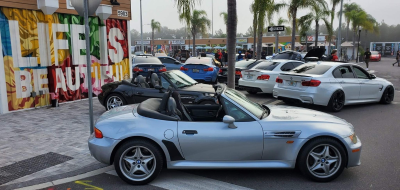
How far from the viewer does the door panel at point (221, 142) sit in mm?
4273

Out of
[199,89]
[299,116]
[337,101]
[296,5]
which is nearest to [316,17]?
[296,5]

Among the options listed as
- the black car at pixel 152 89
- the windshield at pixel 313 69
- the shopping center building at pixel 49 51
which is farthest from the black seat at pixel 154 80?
the windshield at pixel 313 69

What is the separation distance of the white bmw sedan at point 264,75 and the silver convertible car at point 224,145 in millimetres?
7359

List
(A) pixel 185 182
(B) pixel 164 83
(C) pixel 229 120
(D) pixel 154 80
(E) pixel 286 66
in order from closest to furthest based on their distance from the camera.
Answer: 1. (C) pixel 229 120
2. (A) pixel 185 182
3. (B) pixel 164 83
4. (D) pixel 154 80
5. (E) pixel 286 66

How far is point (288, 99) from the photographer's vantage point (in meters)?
9.81

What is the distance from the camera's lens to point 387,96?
10.7 meters

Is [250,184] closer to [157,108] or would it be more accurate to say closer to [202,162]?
[202,162]

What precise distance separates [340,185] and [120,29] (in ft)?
33.8

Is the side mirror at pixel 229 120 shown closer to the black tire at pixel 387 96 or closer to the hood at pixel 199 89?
the hood at pixel 199 89

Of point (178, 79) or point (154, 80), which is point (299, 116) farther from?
point (154, 80)

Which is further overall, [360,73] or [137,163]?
[360,73]

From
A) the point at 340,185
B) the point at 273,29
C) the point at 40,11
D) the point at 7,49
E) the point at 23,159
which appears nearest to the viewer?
the point at 340,185

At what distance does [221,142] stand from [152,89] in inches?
180

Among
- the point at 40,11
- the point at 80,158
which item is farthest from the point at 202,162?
the point at 40,11
